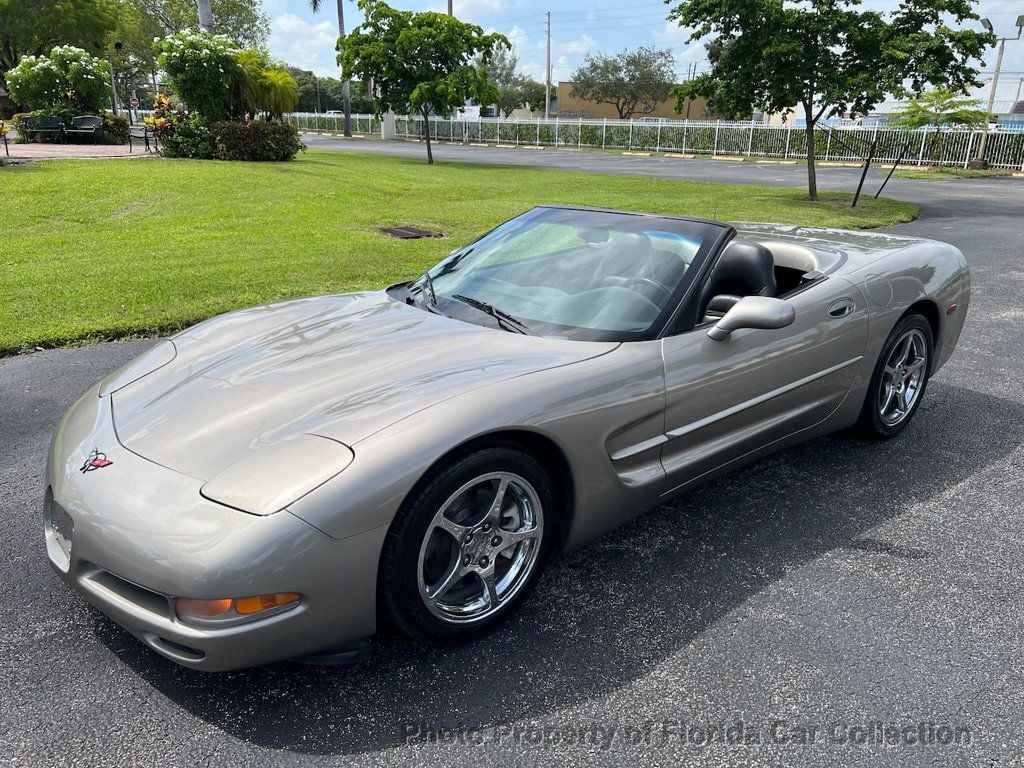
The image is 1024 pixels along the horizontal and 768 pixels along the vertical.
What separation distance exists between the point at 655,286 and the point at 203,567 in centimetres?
200

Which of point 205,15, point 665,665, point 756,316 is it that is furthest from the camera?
point 205,15

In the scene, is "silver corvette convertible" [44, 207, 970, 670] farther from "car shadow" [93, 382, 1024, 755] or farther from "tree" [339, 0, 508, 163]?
"tree" [339, 0, 508, 163]

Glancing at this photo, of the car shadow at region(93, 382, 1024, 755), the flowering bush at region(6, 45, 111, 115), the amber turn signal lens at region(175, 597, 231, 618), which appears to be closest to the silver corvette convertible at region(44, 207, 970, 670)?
the amber turn signal lens at region(175, 597, 231, 618)

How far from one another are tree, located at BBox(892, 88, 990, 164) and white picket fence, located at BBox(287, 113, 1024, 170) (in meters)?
0.24

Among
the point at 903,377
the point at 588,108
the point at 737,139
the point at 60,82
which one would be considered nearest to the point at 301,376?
the point at 903,377

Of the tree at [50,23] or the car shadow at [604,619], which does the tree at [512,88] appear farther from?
the car shadow at [604,619]

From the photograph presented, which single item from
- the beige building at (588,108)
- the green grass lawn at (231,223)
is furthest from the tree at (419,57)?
the beige building at (588,108)

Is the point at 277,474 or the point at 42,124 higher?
the point at 42,124

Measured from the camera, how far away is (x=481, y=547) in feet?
Result: 7.89

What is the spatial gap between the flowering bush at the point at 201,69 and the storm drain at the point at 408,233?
38.1 feet

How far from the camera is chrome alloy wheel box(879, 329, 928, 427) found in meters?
3.97

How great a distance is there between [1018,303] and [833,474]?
504 cm

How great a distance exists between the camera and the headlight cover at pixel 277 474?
1979mm

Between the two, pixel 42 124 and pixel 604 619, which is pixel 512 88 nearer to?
pixel 42 124
